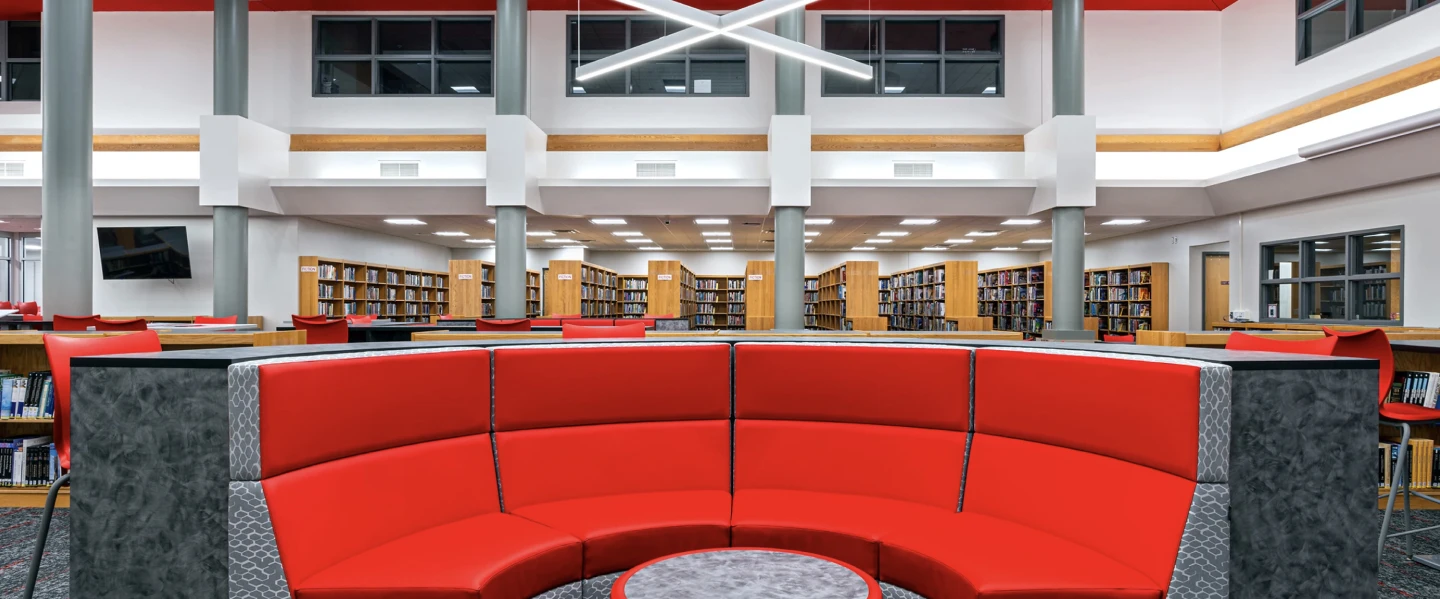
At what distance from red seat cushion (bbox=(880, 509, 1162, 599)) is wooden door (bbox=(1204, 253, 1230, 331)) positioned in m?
12.3

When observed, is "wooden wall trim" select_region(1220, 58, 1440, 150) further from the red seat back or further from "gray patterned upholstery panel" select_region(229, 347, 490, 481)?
the red seat back

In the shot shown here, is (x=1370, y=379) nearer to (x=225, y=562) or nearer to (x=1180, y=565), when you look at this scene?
(x=1180, y=565)

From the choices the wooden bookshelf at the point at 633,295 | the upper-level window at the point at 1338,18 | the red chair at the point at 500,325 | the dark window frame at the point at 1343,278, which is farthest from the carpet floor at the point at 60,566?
the wooden bookshelf at the point at 633,295

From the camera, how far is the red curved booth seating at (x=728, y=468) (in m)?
1.69

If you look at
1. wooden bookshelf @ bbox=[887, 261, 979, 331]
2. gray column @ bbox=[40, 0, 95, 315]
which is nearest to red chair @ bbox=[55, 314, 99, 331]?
gray column @ bbox=[40, 0, 95, 315]

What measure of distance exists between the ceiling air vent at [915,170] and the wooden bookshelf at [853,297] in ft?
4.98

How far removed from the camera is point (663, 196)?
32.8 feet

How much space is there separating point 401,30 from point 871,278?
8761mm

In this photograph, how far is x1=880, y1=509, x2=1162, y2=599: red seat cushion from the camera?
164 cm

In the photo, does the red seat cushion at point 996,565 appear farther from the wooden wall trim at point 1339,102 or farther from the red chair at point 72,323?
the wooden wall trim at point 1339,102

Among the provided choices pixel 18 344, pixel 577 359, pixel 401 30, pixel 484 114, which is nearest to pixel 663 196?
pixel 484 114

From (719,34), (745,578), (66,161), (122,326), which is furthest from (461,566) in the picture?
(66,161)

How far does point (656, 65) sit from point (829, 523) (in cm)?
1054

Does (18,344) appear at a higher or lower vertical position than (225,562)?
higher
